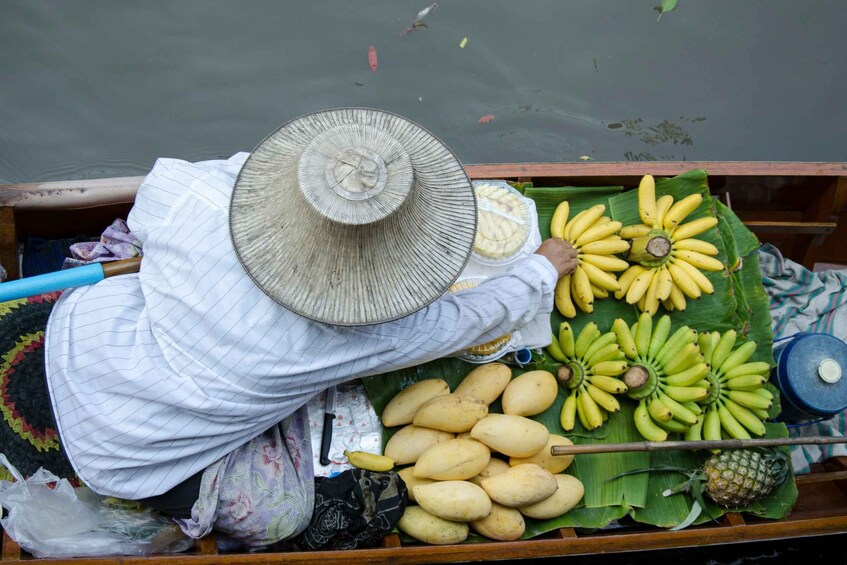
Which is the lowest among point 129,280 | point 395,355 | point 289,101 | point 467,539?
point 467,539

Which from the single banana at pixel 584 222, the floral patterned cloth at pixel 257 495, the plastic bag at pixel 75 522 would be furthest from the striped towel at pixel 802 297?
the plastic bag at pixel 75 522

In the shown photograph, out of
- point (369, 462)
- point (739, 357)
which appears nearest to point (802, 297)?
point (739, 357)

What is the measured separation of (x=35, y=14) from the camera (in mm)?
4441

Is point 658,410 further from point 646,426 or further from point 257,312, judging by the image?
point 257,312

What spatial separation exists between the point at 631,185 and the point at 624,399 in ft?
3.42

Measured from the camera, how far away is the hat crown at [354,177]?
6.21 ft

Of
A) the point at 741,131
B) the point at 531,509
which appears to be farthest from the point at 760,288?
the point at 741,131

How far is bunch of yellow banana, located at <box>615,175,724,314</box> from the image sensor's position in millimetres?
3135

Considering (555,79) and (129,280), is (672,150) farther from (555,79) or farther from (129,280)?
(129,280)

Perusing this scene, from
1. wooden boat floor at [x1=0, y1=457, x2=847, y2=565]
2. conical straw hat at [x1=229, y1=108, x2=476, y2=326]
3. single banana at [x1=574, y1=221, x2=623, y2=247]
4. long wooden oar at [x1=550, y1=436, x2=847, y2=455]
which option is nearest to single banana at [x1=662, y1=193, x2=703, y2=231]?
single banana at [x1=574, y1=221, x2=623, y2=247]

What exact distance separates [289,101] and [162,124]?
2.53 feet

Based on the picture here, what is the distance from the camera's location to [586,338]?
3066mm

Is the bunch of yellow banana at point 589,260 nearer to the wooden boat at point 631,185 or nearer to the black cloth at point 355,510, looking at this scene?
the wooden boat at point 631,185

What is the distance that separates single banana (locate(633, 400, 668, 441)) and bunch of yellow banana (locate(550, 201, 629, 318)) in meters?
0.45
